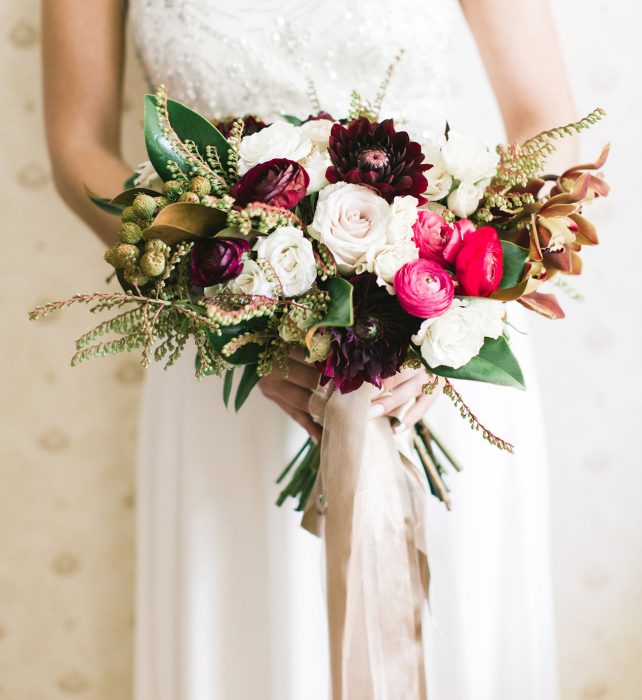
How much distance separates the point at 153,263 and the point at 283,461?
0.48 m

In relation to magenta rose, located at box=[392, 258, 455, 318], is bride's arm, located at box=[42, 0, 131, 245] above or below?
above

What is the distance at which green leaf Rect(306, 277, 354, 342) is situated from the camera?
601mm

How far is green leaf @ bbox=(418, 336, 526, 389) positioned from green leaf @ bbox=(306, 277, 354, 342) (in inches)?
4.5

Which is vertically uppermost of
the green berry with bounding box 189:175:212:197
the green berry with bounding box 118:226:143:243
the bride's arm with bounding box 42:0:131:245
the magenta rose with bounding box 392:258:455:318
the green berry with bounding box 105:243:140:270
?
the bride's arm with bounding box 42:0:131:245

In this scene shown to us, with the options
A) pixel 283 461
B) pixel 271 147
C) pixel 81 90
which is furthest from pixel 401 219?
pixel 81 90

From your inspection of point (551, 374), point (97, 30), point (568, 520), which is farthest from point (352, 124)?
point (568, 520)

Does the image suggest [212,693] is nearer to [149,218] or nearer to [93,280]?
[149,218]

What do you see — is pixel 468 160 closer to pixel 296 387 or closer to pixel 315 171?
pixel 315 171

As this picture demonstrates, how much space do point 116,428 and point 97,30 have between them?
773 millimetres

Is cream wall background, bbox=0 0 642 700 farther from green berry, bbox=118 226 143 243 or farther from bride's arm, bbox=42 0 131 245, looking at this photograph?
green berry, bbox=118 226 143 243

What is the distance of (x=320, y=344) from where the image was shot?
0.65m

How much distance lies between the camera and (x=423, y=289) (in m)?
0.62

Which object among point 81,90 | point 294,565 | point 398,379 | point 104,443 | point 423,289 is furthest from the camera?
point 104,443

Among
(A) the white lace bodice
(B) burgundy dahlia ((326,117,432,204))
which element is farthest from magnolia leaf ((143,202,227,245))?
(A) the white lace bodice
